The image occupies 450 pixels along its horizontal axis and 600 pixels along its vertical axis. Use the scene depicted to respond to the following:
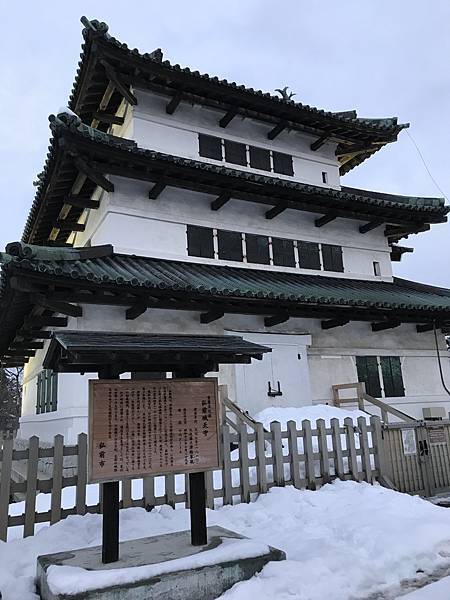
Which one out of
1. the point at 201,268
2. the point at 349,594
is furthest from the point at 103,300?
the point at 349,594

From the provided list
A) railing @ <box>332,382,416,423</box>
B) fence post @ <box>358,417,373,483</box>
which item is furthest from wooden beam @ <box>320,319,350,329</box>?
fence post @ <box>358,417,373,483</box>

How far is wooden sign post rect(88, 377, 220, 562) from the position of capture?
540cm

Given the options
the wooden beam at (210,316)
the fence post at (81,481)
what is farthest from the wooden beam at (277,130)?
the fence post at (81,481)

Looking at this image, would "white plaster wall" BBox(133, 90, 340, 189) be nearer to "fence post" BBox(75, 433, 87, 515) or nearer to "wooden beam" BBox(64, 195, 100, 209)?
"wooden beam" BBox(64, 195, 100, 209)

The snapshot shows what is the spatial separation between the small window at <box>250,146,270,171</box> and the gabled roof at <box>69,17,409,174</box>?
39.7 inches

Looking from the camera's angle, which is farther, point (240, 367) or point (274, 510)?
point (240, 367)

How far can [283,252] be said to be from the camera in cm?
1504

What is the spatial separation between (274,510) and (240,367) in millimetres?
5289

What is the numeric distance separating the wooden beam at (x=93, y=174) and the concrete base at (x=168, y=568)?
9.05 meters

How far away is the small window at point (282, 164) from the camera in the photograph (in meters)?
16.2

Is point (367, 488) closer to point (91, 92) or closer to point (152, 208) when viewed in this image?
point (152, 208)

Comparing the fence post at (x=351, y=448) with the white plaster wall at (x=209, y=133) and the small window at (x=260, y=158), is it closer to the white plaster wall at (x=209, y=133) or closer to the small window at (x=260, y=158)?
the white plaster wall at (x=209, y=133)

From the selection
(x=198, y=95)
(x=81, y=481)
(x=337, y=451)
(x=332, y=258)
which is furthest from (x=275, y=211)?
(x=81, y=481)

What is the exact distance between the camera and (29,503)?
6.68m
